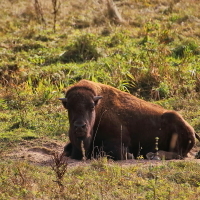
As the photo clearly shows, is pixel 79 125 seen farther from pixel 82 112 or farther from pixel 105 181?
pixel 105 181

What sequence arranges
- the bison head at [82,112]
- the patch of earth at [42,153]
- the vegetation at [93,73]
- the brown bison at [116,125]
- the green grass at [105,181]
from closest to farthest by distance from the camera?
the green grass at [105,181]
the vegetation at [93,73]
the patch of earth at [42,153]
the bison head at [82,112]
the brown bison at [116,125]

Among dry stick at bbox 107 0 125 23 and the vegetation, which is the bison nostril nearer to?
the vegetation

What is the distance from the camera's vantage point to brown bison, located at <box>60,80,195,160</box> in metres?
8.71

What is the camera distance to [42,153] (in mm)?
9305

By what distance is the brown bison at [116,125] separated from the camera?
8711 millimetres

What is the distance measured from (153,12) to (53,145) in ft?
45.6

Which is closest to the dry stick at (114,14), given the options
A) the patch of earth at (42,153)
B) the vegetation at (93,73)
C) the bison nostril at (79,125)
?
the vegetation at (93,73)

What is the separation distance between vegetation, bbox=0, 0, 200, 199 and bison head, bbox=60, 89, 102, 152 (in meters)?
0.96

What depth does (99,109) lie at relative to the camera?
9.15 metres

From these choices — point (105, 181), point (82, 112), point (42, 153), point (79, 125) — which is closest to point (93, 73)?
point (42, 153)

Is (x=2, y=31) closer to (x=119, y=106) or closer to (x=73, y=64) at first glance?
(x=73, y=64)

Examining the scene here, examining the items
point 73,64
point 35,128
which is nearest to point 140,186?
point 35,128

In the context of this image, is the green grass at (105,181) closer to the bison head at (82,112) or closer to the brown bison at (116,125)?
the bison head at (82,112)

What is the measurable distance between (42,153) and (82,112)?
1.21 metres
